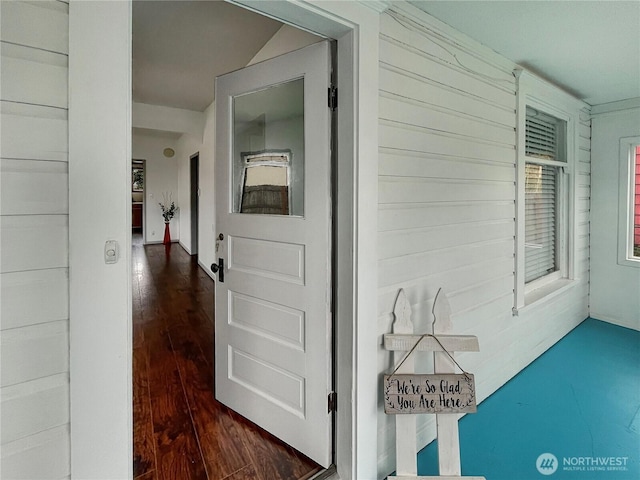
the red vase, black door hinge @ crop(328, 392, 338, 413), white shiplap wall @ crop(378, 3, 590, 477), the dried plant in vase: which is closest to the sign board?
white shiplap wall @ crop(378, 3, 590, 477)

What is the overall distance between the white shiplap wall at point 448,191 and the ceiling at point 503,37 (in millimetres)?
178

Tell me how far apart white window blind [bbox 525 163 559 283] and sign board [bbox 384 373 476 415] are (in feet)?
6.61

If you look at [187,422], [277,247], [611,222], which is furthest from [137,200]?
[611,222]

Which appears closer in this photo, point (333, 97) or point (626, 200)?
point (333, 97)

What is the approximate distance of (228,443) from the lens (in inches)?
75.2

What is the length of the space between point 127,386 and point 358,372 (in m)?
0.97

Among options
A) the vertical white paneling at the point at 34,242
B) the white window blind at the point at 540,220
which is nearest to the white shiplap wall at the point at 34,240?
the vertical white paneling at the point at 34,242

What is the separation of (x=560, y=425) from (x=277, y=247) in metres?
2.06

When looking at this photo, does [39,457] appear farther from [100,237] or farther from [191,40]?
[191,40]

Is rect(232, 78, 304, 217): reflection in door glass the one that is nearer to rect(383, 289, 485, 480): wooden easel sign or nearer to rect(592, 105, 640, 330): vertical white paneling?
rect(383, 289, 485, 480): wooden easel sign

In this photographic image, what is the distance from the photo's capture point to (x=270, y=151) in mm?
1953

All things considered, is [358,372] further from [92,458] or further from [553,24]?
[553,24]

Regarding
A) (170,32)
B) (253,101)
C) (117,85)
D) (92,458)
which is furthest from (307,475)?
(170,32)

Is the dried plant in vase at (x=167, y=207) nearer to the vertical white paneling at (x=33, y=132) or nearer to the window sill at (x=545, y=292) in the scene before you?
the window sill at (x=545, y=292)
